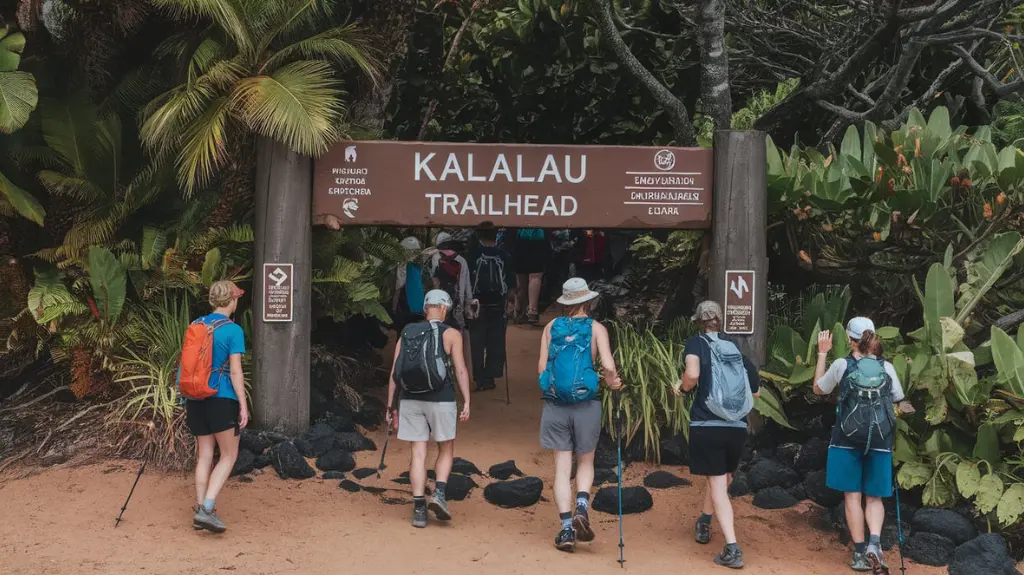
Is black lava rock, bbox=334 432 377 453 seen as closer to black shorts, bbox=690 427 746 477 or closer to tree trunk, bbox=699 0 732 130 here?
black shorts, bbox=690 427 746 477

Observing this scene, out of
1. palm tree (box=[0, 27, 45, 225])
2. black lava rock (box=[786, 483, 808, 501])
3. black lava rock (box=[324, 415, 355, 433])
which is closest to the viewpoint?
black lava rock (box=[786, 483, 808, 501])

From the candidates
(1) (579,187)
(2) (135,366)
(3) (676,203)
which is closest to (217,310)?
(2) (135,366)

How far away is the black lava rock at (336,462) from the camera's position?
8.30 m

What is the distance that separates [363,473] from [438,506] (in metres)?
1.40

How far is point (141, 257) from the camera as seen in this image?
9.03 meters

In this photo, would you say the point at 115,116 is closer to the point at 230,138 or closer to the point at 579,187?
the point at 230,138

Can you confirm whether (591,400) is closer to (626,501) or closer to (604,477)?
(626,501)

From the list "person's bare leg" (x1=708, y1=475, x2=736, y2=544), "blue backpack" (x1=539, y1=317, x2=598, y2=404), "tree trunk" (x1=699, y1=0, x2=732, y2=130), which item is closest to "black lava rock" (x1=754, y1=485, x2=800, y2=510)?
"person's bare leg" (x1=708, y1=475, x2=736, y2=544)

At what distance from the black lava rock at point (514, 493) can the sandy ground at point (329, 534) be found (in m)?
0.09

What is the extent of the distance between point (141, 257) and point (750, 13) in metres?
7.54

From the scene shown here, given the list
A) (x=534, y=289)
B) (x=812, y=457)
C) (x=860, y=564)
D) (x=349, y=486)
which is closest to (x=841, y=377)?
(x=860, y=564)

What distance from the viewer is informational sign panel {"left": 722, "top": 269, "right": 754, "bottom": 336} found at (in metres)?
8.67

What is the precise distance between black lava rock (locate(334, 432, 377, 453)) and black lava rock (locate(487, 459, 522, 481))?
1.09 metres

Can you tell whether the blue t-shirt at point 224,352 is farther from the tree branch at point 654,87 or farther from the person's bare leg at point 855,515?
the tree branch at point 654,87
